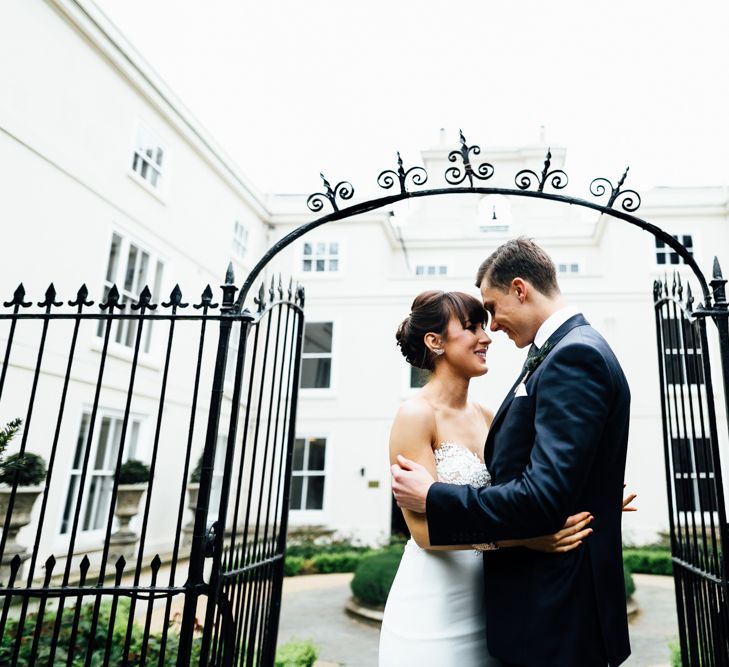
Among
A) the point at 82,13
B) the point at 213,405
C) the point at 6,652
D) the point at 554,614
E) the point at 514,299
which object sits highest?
the point at 82,13

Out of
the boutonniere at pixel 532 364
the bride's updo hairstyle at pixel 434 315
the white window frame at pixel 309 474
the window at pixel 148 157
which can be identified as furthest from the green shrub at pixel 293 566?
the boutonniere at pixel 532 364

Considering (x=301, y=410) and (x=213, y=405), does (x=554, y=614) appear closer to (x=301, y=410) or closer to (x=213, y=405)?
(x=213, y=405)

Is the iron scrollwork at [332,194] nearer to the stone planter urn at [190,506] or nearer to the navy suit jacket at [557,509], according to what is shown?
the navy suit jacket at [557,509]

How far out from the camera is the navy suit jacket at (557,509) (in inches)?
64.1

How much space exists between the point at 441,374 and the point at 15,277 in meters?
7.35

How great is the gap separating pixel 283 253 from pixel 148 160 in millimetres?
5100

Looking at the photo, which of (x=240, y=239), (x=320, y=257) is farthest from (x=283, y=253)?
(x=240, y=239)

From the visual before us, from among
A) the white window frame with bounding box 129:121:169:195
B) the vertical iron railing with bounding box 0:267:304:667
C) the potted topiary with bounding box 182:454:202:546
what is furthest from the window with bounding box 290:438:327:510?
the white window frame with bounding box 129:121:169:195

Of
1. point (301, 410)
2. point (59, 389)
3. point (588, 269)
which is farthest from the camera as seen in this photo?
point (588, 269)

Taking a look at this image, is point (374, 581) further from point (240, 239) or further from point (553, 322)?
point (240, 239)

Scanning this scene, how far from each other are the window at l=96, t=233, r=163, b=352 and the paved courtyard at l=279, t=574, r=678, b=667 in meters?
5.14

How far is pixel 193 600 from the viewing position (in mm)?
2496

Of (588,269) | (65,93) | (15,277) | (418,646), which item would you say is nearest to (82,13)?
(65,93)

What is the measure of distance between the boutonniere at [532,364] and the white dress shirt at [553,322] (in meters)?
0.05
